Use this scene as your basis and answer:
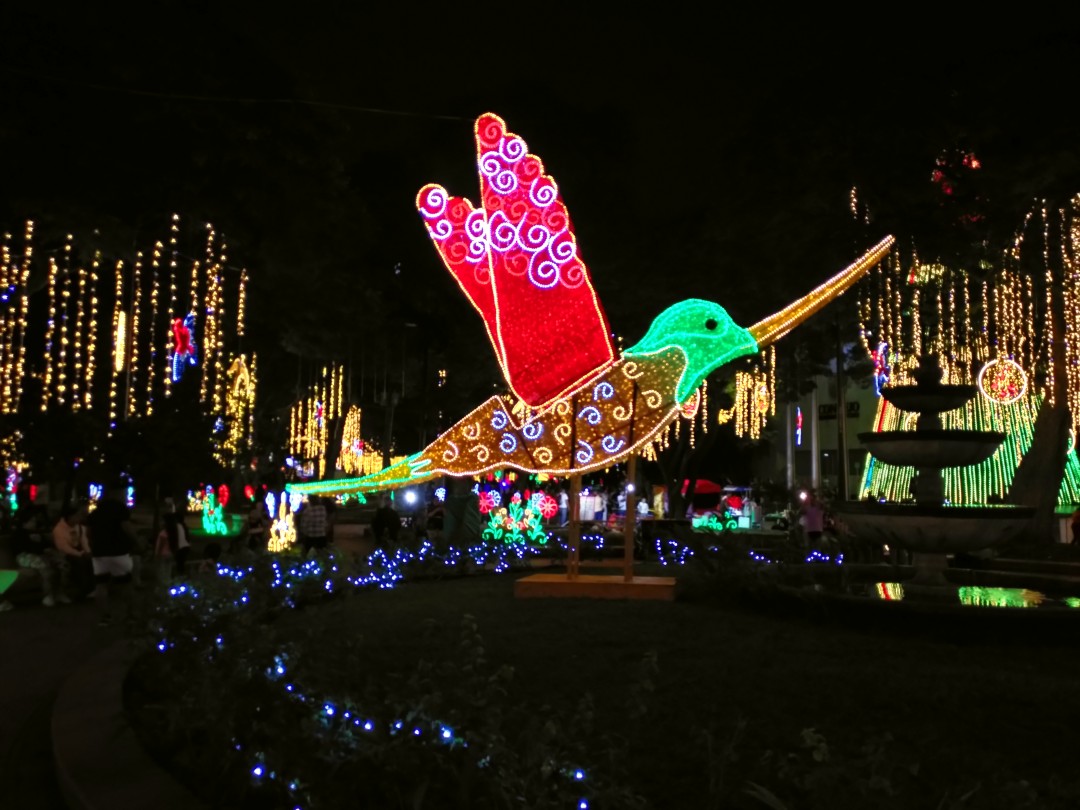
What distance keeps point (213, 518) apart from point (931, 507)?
25.0m

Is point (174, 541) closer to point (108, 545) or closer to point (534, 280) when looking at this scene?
point (108, 545)

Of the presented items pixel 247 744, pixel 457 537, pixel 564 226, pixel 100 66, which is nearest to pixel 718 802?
pixel 247 744

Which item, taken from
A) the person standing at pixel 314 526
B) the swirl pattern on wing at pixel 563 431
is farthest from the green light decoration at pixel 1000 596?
the person standing at pixel 314 526

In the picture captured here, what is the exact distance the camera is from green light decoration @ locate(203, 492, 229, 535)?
29.9 meters

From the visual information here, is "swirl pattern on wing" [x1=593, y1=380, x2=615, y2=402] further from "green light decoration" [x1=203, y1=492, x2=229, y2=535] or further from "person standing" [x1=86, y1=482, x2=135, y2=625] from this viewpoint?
"green light decoration" [x1=203, y1=492, x2=229, y2=535]

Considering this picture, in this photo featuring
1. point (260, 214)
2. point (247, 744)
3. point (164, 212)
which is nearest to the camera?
point (247, 744)

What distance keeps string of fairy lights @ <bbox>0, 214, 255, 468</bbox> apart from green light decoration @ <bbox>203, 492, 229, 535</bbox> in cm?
634

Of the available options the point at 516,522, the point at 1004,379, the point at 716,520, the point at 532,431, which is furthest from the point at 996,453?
the point at 532,431

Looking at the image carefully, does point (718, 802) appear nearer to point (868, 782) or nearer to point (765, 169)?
point (868, 782)

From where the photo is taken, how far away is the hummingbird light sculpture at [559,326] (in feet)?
36.1

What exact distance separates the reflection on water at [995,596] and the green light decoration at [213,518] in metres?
22.1

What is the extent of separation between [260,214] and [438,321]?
6013 mm

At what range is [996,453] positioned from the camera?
23844mm

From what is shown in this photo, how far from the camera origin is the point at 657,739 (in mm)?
5184
